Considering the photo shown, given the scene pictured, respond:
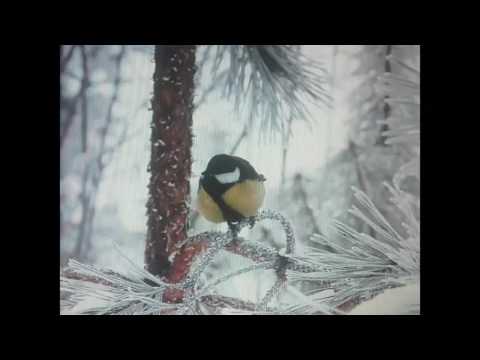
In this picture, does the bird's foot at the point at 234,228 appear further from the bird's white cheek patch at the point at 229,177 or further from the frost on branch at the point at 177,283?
the bird's white cheek patch at the point at 229,177

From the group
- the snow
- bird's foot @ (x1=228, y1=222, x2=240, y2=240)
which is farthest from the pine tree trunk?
the snow

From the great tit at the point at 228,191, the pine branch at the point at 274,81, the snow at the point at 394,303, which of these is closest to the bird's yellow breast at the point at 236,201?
the great tit at the point at 228,191

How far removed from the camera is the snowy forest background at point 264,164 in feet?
5.33

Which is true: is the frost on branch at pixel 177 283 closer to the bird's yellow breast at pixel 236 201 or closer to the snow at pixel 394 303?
the bird's yellow breast at pixel 236 201

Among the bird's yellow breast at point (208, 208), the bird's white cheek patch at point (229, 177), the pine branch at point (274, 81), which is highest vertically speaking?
the pine branch at point (274, 81)

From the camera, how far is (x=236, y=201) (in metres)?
1.61

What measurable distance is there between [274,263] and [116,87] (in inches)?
28.4

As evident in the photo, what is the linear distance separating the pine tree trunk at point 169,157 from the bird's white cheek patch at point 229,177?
0.09 m

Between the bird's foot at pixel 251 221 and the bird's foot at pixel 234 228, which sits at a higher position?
the bird's foot at pixel 251 221

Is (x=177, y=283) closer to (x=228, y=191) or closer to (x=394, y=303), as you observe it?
(x=228, y=191)
